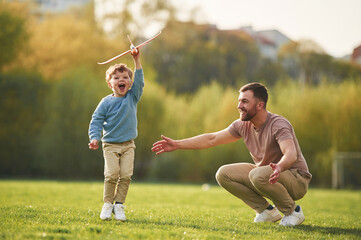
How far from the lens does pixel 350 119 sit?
68.1 feet

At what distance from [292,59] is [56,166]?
2114 centimetres

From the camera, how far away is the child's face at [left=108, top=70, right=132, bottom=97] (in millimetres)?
5070

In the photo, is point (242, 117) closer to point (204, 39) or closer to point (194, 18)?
point (194, 18)

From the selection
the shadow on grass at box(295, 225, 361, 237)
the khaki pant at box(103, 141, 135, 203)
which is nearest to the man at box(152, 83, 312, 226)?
the shadow on grass at box(295, 225, 361, 237)

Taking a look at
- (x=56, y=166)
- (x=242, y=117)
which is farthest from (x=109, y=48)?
(x=242, y=117)

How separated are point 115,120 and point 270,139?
175 centimetres

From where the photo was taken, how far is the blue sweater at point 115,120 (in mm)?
4953

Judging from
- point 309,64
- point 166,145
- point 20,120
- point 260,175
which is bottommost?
point 260,175

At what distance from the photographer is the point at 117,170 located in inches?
192

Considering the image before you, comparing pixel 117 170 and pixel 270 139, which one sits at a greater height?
pixel 270 139

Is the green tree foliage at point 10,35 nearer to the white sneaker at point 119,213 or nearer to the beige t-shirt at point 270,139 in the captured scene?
the white sneaker at point 119,213

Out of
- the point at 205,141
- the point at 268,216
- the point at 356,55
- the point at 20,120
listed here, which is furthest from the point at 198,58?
the point at 268,216

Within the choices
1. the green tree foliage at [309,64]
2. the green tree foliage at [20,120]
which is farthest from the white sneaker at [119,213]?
the green tree foliage at [309,64]

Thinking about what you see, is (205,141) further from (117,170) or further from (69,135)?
(69,135)
